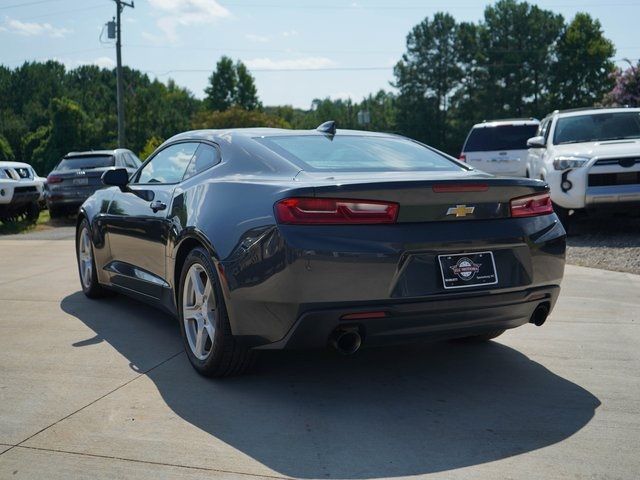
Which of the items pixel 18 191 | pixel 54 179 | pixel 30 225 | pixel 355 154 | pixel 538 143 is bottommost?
pixel 30 225

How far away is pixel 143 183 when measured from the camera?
5.93 metres

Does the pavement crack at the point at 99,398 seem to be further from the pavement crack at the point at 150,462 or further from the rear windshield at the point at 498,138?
the rear windshield at the point at 498,138

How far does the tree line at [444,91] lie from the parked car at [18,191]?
189 feet

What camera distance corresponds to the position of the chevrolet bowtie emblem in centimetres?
400

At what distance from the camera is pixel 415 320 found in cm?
389

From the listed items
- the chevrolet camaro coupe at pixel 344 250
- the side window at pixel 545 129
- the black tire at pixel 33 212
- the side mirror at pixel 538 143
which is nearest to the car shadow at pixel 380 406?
the chevrolet camaro coupe at pixel 344 250

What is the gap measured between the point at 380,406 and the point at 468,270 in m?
0.82

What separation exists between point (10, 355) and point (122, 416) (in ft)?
5.36

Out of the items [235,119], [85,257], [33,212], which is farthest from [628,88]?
[235,119]

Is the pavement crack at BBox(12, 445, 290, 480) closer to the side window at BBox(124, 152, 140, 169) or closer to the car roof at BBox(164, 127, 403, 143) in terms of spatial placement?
the car roof at BBox(164, 127, 403, 143)

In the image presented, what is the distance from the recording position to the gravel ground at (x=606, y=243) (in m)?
9.25

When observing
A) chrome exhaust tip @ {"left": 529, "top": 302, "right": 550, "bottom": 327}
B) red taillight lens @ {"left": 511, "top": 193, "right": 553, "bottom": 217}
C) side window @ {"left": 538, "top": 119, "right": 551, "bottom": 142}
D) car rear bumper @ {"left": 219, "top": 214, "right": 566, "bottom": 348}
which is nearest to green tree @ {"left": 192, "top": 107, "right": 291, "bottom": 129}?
side window @ {"left": 538, "top": 119, "right": 551, "bottom": 142}

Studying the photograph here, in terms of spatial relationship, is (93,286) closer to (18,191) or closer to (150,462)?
(150,462)

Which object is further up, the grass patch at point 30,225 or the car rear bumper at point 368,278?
the car rear bumper at point 368,278
